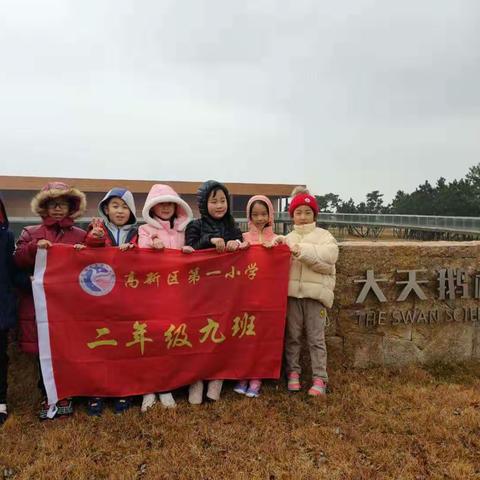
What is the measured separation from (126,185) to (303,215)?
86.1 feet

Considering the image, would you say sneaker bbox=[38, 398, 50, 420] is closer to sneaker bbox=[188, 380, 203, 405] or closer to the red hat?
sneaker bbox=[188, 380, 203, 405]

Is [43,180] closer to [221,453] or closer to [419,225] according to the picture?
[419,225]

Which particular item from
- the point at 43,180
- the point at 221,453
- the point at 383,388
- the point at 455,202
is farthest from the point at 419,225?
the point at 43,180

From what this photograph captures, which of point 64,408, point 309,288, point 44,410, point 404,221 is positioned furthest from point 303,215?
point 404,221

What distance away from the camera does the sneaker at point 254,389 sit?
313 cm

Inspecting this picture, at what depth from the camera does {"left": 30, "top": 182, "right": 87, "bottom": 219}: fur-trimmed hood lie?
284cm

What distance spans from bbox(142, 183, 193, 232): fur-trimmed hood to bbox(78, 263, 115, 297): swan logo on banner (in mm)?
477

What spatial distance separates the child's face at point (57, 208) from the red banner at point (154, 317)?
248 mm

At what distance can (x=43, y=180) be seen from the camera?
2738 centimetres

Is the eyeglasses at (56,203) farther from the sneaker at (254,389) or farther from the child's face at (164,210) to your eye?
the sneaker at (254,389)

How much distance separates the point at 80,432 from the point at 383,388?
2338 mm

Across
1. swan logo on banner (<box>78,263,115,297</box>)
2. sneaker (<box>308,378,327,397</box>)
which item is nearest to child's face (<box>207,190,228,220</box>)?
swan logo on banner (<box>78,263,115,297</box>)

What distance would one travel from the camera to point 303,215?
3.23m

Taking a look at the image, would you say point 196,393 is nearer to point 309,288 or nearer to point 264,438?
point 264,438
